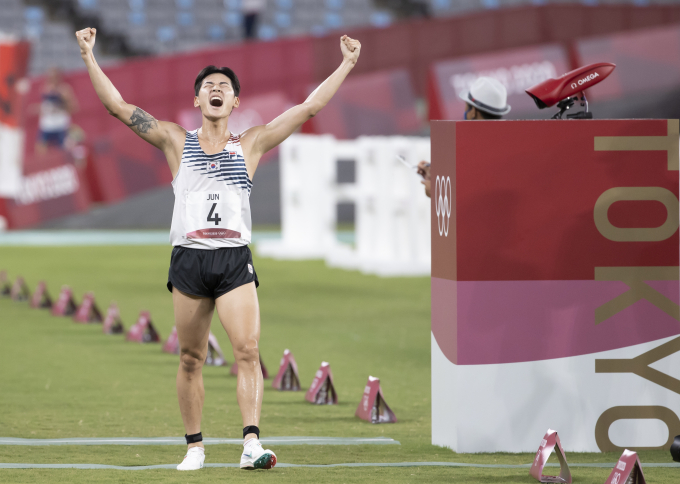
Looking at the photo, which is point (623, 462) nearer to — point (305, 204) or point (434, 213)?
point (434, 213)

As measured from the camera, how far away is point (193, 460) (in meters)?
5.21

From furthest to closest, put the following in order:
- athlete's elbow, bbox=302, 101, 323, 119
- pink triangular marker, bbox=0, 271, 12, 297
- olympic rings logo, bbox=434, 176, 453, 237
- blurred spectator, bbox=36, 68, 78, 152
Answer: blurred spectator, bbox=36, 68, 78, 152 < pink triangular marker, bbox=0, 271, 12, 297 < olympic rings logo, bbox=434, 176, 453, 237 < athlete's elbow, bbox=302, 101, 323, 119

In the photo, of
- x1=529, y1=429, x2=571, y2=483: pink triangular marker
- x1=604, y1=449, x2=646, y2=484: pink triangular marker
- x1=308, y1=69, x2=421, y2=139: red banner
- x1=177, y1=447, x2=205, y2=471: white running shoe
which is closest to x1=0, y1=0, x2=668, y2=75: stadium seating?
x1=308, y1=69, x2=421, y2=139: red banner

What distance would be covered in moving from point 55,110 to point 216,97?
1789 cm

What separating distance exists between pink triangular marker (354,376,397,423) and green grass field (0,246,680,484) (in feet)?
0.23

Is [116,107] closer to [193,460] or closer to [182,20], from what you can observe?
[193,460]

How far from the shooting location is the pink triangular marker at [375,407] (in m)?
6.67

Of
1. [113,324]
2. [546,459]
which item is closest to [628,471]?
[546,459]

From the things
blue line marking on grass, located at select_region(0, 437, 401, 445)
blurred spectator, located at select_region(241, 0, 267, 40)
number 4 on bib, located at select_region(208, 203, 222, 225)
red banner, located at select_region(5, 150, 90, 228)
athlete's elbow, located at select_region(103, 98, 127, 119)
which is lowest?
blue line marking on grass, located at select_region(0, 437, 401, 445)

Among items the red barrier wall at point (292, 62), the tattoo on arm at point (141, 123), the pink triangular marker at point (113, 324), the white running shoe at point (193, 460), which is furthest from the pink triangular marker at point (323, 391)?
the red barrier wall at point (292, 62)

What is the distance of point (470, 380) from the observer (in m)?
5.69

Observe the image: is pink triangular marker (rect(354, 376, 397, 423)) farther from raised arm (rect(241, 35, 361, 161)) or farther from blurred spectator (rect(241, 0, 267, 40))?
blurred spectator (rect(241, 0, 267, 40))

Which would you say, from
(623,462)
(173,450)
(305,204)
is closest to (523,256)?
(623,462)

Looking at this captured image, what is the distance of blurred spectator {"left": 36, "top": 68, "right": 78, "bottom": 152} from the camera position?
2239cm
